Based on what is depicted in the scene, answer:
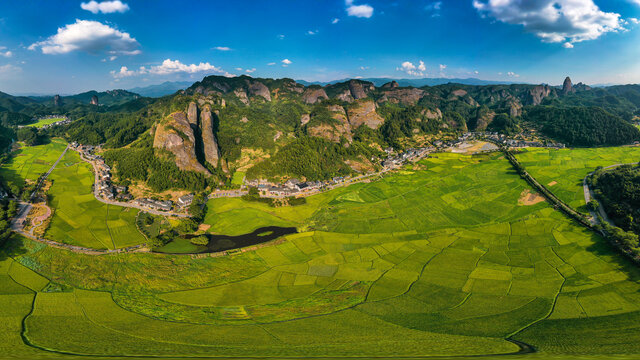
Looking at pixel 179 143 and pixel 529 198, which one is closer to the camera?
pixel 529 198

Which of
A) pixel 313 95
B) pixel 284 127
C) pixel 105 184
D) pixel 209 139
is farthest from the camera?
pixel 313 95

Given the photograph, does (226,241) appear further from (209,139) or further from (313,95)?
(313,95)

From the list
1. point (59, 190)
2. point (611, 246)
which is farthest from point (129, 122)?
point (611, 246)

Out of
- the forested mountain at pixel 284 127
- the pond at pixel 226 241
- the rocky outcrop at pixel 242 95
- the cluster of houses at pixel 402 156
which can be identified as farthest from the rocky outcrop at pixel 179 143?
the rocky outcrop at pixel 242 95

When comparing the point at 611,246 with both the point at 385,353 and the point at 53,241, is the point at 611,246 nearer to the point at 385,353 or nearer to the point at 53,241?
the point at 385,353

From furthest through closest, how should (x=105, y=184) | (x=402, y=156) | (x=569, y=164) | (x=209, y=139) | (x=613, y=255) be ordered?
(x=402, y=156)
(x=569, y=164)
(x=209, y=139)
(x=105, y=184)
(x=613, y=255)

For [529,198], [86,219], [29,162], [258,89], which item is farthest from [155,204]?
[258,89]

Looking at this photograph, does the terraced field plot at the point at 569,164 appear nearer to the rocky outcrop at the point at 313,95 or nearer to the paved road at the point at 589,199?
the paved road at the point at 589,199
